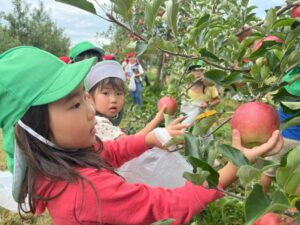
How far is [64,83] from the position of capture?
1.06 metres

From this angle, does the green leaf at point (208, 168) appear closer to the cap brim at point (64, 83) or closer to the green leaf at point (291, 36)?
the green leaf at point (291, 36)

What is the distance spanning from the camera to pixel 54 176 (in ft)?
3.44

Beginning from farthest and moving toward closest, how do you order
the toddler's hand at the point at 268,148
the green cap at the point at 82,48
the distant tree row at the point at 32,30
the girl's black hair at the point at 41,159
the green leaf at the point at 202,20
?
the distant tree row at the point at 32,30 → the green cap at the point at 82,48 → the girl's black hair at the point at 41,159 → the green leaf at the point at 202,20 → the toddler's hand at the point at 268,148

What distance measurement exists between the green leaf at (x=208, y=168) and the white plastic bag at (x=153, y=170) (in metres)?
1.11

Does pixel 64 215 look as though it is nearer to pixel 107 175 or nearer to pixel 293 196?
pixel 107 175

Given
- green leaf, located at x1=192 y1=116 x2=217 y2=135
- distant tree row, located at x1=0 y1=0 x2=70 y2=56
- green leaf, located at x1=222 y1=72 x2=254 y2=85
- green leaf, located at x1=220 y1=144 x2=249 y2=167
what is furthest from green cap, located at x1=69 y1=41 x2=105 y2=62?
distant tree row, located at x1=0 y1=0 x2=70 y2=56

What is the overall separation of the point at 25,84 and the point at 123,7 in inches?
15.1

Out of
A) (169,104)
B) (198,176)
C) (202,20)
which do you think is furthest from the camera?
(169,104)

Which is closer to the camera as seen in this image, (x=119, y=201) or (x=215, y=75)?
(x=215, y=75)

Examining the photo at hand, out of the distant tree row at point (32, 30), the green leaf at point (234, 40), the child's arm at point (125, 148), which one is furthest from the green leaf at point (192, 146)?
the distant tree row at point (32, 30)

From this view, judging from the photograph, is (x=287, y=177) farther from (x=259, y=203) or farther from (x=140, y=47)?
(x=140, y=47)

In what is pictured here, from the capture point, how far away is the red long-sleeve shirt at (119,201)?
1.03m

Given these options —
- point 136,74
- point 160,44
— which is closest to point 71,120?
point 160,44

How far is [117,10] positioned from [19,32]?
22.3 meters
